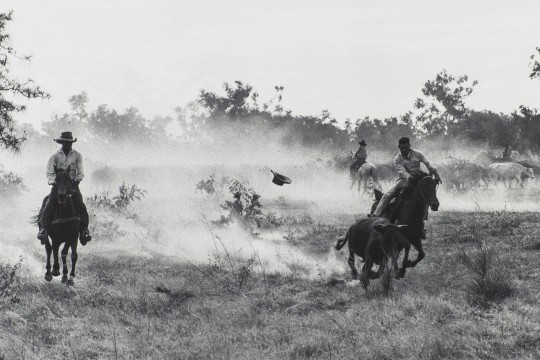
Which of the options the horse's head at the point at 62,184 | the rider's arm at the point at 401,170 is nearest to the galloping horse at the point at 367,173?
the rider's arm at the point at 401,170

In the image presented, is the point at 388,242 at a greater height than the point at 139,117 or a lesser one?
lesser

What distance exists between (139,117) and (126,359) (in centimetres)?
10180

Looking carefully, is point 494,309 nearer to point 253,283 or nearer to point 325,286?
point 325,286

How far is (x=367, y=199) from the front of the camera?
97.1 feet

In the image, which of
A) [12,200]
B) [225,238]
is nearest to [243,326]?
[225,238]

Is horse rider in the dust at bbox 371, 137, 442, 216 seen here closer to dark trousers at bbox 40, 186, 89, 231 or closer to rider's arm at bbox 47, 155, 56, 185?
dark trousers at bbox 40, 186, 89, 231

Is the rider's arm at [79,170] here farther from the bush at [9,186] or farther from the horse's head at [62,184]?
the bush at [9,186]

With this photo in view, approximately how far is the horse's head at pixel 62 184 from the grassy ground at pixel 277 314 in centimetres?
166

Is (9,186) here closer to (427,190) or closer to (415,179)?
(415,179)

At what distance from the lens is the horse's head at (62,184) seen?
37.0 feet

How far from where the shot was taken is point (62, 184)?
11.4m

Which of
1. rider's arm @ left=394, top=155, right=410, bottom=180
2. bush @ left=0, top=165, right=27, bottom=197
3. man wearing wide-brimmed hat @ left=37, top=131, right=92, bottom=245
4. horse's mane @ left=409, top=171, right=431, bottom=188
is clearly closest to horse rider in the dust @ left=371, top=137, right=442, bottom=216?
rider's arm @ left=394, top=155, right=410, bottom=180

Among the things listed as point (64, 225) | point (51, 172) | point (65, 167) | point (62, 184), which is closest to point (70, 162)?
point (65, 167)

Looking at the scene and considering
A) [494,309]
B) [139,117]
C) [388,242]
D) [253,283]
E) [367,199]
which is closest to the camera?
[494,309]
